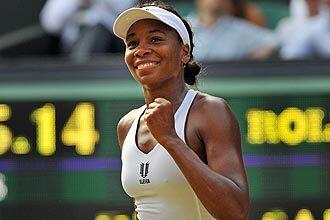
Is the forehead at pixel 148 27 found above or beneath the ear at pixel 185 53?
above

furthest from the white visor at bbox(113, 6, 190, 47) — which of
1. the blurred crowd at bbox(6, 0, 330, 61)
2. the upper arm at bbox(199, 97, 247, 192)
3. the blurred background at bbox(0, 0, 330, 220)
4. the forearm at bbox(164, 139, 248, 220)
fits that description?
the blurred crowd at bbox(6, 0, 330, 61)

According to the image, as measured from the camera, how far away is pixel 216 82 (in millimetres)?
6145

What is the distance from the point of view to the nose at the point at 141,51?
354 centimetres

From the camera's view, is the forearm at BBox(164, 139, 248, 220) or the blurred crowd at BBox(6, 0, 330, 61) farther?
the blurred crowd at BBox(6, 0, 330, 61)

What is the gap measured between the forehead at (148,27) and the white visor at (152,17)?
1 cm

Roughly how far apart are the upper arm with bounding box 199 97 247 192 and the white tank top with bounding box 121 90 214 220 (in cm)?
8

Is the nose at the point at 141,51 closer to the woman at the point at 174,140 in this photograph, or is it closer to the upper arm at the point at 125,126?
the woman at the point at 174,140

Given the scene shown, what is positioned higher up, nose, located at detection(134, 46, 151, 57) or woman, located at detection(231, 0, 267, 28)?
woman, located at detection(231, 0, 267, 28)

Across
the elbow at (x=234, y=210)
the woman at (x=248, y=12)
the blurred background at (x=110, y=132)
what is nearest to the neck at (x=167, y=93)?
the elbow at (x=234, y=210)

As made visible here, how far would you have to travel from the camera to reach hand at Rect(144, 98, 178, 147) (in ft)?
11.1

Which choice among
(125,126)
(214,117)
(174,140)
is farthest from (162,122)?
Result: (125,126)

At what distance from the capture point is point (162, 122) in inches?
133

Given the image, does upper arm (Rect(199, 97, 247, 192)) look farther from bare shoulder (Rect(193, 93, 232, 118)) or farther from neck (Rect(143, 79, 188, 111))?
neck (Rect(143, 79, 188, 111))

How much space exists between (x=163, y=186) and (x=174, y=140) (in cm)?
19
